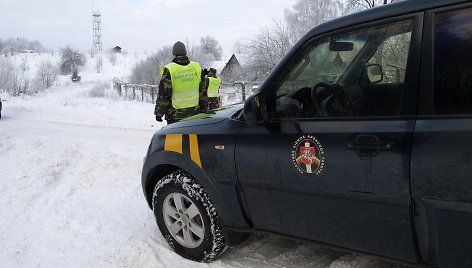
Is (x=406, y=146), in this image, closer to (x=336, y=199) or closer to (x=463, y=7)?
(x=336, y=199)

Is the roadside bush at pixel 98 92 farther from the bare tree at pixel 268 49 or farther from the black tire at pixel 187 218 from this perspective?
the black tire at pixel 187 218

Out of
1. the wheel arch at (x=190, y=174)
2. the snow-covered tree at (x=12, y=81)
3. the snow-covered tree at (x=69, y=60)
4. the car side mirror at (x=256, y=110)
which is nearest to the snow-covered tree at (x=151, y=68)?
the snow-covered tree at (x=12, y=81)

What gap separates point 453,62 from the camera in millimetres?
2127

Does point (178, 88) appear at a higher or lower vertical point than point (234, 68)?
lower

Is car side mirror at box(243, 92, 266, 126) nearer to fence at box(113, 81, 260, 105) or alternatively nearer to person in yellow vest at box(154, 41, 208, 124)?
person in yellow vest at box(154, 41, 208, 124)

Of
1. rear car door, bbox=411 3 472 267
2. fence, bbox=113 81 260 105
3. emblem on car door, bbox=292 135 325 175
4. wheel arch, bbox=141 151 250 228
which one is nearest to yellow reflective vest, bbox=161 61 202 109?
wheel arch, bbox=141 151 250 228

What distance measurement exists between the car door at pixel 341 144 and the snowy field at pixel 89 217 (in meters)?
0.44

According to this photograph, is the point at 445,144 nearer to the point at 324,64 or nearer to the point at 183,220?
the point at 324,64

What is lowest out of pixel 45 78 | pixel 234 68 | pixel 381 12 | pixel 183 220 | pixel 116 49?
pixel 183 220

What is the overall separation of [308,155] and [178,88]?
340 cm

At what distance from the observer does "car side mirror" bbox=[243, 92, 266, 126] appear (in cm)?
282

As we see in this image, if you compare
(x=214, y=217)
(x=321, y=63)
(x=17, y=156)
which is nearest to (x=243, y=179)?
(x=214, y=217)

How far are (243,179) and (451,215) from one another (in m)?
1.34

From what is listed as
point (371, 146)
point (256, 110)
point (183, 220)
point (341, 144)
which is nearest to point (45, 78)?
Answer: point (183, 220)
